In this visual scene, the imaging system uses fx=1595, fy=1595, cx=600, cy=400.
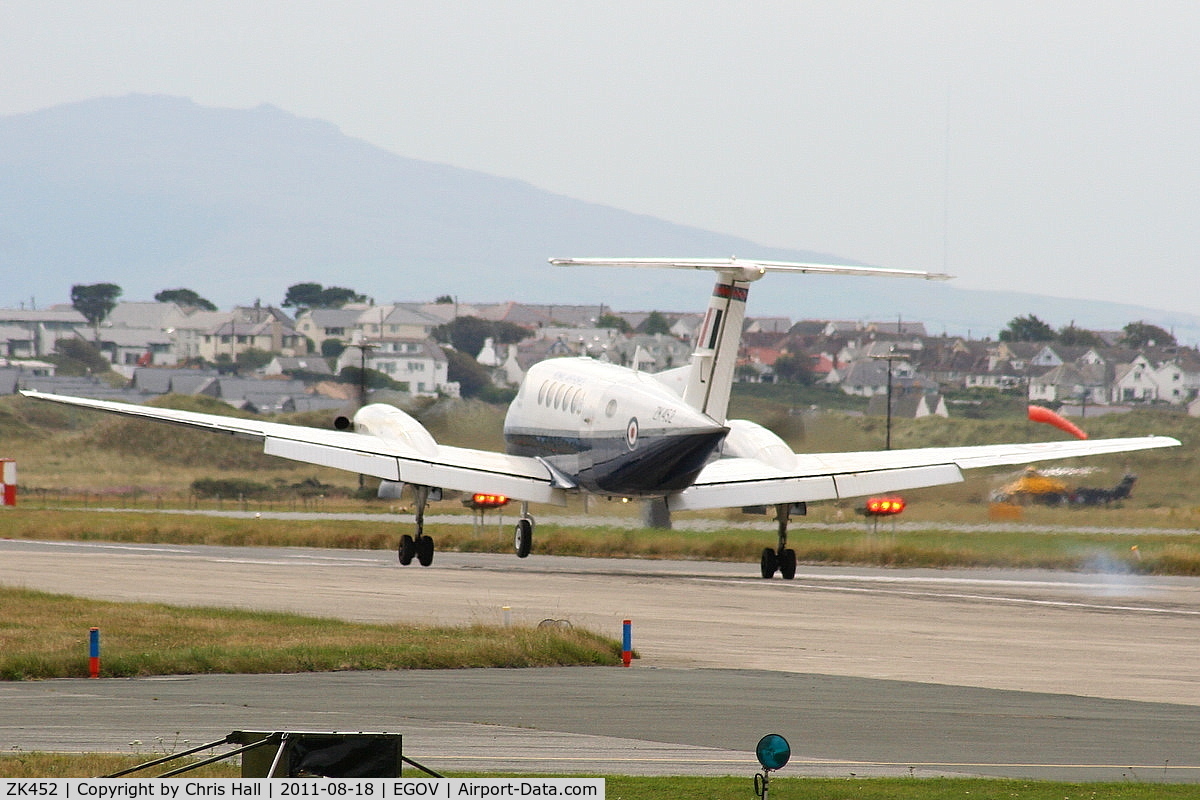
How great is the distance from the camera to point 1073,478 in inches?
2154

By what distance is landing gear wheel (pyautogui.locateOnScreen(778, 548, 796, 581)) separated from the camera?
39.4m

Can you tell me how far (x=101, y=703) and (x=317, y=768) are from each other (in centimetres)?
1172

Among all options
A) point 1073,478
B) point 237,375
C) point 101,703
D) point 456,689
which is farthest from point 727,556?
point 237,375

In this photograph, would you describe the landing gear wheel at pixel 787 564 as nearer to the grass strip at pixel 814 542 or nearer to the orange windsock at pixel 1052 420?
the orange windsock at pixel 1052 420

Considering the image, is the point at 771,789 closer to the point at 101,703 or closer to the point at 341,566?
the point at 101,703

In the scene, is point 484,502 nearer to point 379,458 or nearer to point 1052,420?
point 379,458

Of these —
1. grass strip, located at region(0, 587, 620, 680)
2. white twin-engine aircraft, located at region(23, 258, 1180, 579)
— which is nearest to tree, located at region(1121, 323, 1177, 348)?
white twin-engine aircraft, located at region(23, 258, 1180, 579)

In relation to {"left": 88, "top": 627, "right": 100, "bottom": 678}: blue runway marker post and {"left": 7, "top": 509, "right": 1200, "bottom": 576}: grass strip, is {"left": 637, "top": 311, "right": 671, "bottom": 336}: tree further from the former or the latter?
{"left": 88, "top": 627, "right": 100, "bottom": 678}: blue runway marker post

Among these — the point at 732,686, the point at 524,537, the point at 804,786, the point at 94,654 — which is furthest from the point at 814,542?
the point at 804,786

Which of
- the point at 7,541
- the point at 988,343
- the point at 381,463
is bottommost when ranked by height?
the point at 7,541

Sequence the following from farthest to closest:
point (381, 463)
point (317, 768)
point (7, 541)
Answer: point (7, 541) < point (381, 463) < point (317, 768)

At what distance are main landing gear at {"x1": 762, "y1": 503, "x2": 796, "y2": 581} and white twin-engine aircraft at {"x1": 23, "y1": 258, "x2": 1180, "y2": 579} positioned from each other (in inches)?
1.5

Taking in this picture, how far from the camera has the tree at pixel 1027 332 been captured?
180 metres

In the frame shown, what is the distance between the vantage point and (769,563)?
3959cm
